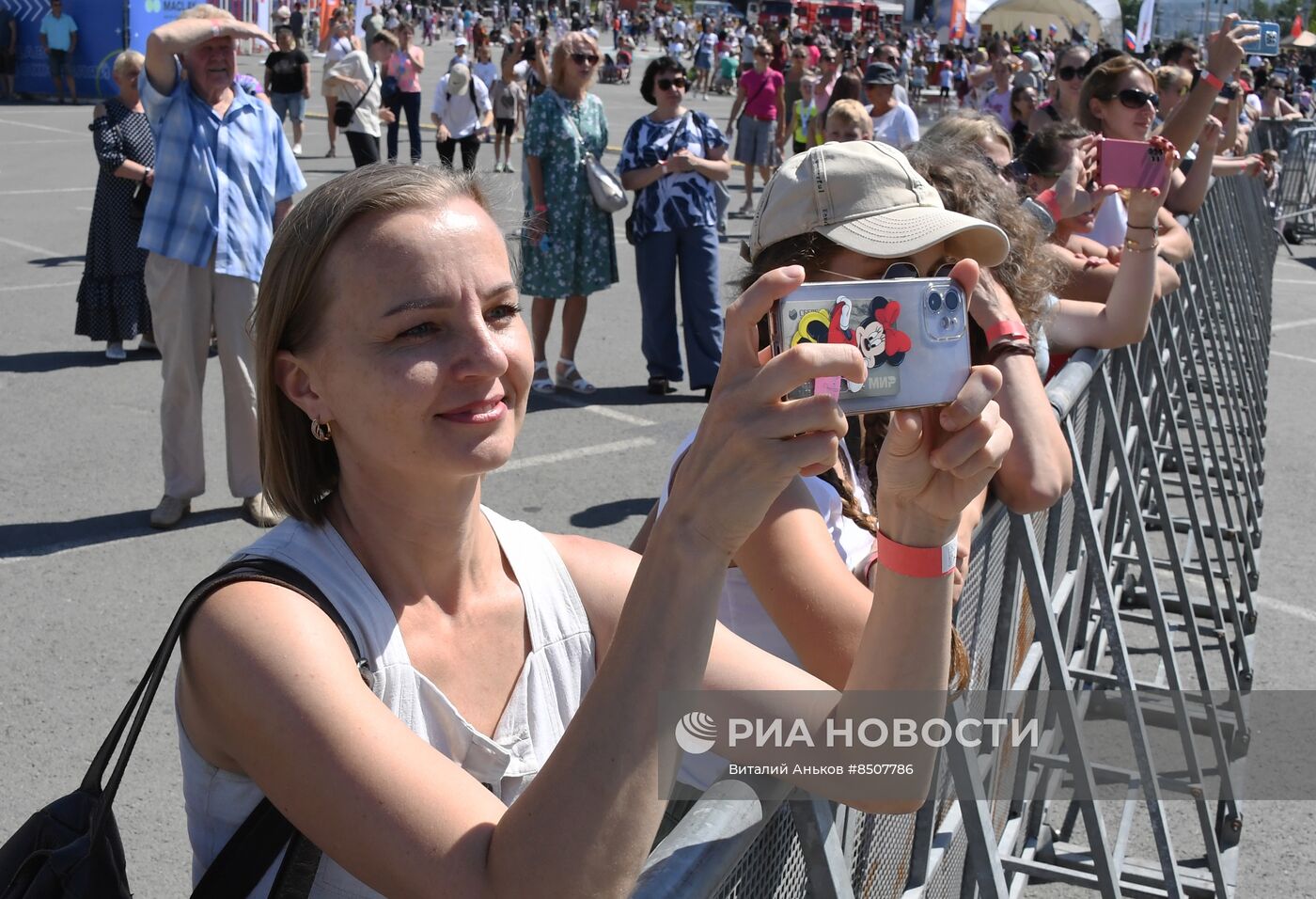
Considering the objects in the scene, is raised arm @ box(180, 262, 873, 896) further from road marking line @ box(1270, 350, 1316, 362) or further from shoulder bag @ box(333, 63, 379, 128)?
shoulder bag @ box(333, 63, 379, 128)

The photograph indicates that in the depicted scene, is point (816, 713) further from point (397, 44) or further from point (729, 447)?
point (397, 44)

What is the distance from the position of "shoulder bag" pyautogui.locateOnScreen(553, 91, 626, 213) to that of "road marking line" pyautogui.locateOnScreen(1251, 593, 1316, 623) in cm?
396

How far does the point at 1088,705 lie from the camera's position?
430 cm

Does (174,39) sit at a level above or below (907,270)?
above

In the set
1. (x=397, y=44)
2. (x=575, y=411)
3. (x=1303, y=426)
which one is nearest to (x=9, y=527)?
(x=575, y=411)

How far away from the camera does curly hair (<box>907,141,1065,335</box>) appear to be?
257 centimetres

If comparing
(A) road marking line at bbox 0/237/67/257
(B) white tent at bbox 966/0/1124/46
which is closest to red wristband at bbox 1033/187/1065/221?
(A) road marking line at bbox 0/237/67/257

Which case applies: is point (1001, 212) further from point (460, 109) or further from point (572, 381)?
point (460, 109)

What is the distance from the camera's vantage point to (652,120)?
793cm

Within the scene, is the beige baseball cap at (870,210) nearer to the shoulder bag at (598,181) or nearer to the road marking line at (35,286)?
the shoulder bag at (598,181)

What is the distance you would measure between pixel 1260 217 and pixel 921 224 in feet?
30.2

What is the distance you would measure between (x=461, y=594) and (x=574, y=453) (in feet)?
16.9

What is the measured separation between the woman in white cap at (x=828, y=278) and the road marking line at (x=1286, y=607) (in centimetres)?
406

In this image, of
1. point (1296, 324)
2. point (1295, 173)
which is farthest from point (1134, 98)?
point (1295, 173)
